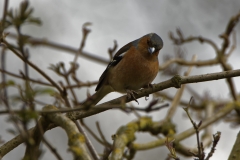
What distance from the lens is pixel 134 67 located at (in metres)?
5.75

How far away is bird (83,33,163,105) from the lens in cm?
570

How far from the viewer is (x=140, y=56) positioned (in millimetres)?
5848

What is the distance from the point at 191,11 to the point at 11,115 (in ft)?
29.5

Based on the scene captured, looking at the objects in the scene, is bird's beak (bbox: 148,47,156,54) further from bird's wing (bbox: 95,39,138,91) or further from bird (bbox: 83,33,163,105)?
bird's wing (bbox: 95,39,138,91)

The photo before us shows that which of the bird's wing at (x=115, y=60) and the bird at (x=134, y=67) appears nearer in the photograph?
the bird at (x=134, y=67)

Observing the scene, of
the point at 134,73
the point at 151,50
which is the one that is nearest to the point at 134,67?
the point at 134,73

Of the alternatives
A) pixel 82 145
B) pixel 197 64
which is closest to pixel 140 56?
pixel 197 64

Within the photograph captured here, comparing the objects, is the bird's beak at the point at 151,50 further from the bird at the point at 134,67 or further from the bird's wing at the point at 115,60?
the bird's wing at the point at 115,60

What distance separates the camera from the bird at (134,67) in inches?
224

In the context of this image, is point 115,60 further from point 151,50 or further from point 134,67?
point 151,50

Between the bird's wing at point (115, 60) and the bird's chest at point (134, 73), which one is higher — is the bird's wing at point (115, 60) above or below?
above

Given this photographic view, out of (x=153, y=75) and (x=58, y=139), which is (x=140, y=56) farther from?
(x=58, y=139)

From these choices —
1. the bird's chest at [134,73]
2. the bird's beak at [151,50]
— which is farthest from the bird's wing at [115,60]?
the bird's beak at [151,50]

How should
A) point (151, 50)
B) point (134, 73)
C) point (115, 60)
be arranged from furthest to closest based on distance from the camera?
point (115, 60) < point (151, 50) < point (134, 73)
